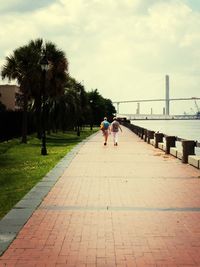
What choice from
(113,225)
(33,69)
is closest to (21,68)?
(33,69)

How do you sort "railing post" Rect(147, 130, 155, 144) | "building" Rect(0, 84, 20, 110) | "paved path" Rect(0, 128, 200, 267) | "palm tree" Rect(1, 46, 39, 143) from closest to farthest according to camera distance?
"paved path" Rect(0, 128, 200, 267) < "railing post" Rect(147, 130, 155, 144) < "palm tree" Rect(1, 46, 39, 143) < "building" Rect(0, 84, 20, 110)

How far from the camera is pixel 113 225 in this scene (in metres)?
7.57

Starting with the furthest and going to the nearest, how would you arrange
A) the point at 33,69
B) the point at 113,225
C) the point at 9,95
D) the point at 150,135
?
the point at 9,95 → the point at 33,69 → the point at 150,135 → the point at 113,225

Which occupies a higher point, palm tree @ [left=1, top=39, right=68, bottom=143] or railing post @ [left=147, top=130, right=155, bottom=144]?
palm tree @ [left=1, top=39, right=68, bottom=143]

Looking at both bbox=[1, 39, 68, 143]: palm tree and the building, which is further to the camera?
the building

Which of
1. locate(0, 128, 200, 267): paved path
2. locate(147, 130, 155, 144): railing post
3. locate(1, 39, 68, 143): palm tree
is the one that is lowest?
locate(0, 128, 200, 267): paved path

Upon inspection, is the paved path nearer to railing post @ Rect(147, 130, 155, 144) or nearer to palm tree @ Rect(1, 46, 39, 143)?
railing post @ Rect(147, 130, 155, 144)

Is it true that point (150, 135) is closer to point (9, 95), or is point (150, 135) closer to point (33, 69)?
point (33, 69)

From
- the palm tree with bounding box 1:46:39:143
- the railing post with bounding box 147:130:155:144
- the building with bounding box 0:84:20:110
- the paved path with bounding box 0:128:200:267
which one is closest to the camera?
the paved path with bounding box 0:128:200:267

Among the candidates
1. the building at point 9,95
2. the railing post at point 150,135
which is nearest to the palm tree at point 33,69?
the railing post at point 150,135

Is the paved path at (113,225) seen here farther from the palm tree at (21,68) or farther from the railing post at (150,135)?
the palm tree at (21,68)

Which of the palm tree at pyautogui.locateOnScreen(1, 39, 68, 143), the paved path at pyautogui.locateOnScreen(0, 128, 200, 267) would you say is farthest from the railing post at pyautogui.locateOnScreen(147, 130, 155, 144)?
the paved path at pyautogui.locateOnScreen(0, 128, 200, 267)

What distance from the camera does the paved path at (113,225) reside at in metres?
5.82

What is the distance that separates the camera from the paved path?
5.82 meters
